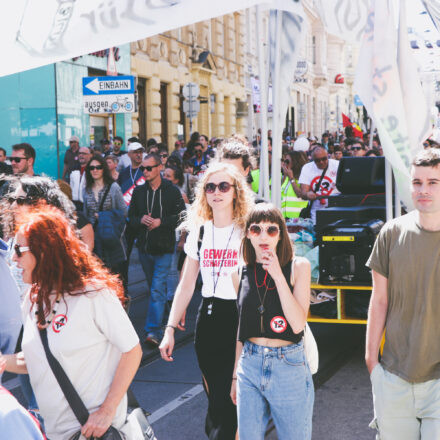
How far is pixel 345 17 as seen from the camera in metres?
5.69

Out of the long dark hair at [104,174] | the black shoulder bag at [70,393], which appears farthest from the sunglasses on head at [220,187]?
the long dark hair at [104,174]

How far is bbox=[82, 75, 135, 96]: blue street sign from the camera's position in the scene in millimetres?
14047

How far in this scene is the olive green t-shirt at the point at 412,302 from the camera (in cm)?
321

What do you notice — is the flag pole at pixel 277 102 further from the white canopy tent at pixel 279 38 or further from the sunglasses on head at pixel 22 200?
the sunglasses on head at pixel 22 200

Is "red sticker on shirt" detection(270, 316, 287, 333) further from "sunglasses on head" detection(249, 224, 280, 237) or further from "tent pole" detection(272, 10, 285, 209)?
"tent pole" detection(272, 10, 285, 209)

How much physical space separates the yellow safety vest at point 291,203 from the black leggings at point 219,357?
535 cm

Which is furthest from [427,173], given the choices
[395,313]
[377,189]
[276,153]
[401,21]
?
[377,189]

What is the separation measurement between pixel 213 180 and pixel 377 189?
3903 mm

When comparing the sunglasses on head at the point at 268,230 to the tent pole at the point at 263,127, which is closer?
the sunglasses on head at the point at 268,230

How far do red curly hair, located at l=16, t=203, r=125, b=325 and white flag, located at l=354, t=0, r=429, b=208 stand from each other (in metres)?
2.98

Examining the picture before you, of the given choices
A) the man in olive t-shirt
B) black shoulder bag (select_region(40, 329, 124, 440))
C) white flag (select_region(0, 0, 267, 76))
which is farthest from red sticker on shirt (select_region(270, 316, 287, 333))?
white flag (select_region(0, 0, 267, 76))

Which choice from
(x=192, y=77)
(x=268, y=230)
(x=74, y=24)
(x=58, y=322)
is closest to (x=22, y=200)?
(x=74, y=24)

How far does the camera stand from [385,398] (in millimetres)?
3293

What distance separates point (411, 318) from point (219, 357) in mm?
1272
